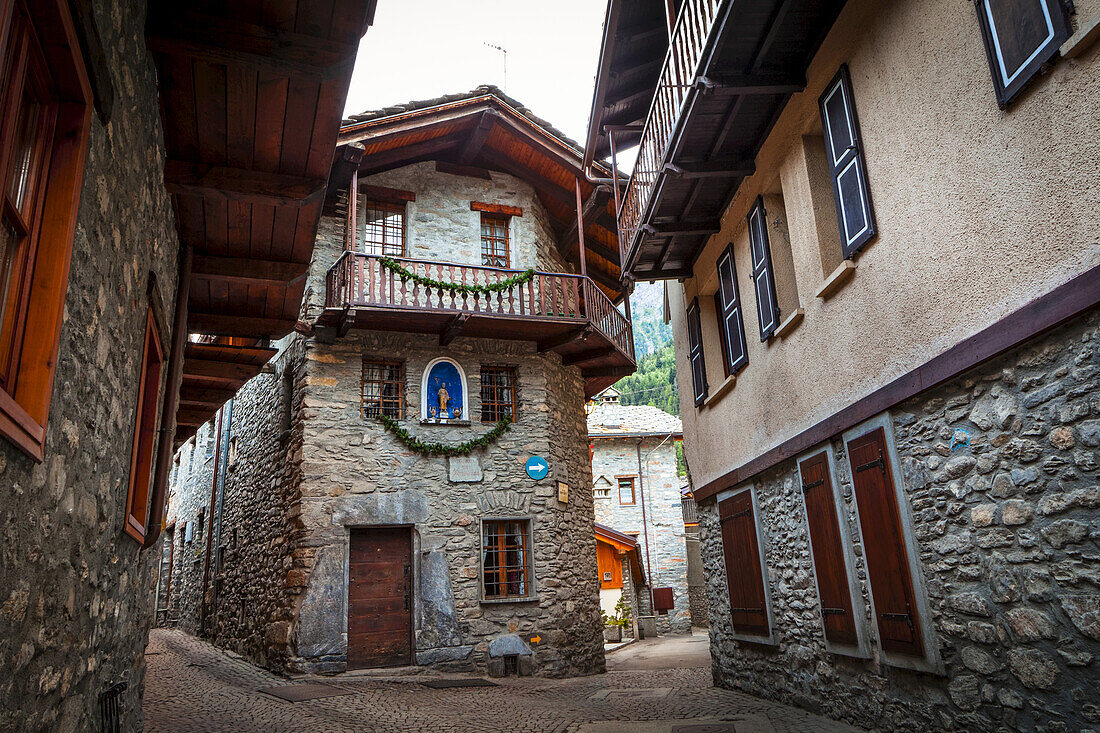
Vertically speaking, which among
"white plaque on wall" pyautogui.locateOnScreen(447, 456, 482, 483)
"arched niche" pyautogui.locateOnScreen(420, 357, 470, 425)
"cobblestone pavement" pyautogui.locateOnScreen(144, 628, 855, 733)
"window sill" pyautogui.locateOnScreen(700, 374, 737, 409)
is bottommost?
"cobblestone pavement" pyautogui.locateOnScreen(144, 628, 855, 733)

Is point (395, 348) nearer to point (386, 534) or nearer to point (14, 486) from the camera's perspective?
point (386, 534)

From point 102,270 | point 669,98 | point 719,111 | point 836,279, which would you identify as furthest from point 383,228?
point 102,270

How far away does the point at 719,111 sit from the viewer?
6.73 m

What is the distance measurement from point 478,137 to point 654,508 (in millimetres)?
15875

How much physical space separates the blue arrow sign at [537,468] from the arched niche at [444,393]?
4.08ft

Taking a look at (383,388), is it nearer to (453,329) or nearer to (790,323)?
(453,329)

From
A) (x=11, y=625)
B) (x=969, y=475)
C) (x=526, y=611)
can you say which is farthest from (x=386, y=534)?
(x=11, y=625)

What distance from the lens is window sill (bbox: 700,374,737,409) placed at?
338 inches

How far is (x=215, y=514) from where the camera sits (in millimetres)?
15906

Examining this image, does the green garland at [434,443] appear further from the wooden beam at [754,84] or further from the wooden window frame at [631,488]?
the wooden window frame at [631,488]

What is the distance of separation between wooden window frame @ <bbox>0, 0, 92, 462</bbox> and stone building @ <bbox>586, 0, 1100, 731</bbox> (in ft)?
13.9

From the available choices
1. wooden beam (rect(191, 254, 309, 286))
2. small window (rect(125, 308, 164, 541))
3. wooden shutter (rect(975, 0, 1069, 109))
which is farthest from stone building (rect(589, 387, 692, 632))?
wooden shutter (rect(975, 0, 1069, 109))

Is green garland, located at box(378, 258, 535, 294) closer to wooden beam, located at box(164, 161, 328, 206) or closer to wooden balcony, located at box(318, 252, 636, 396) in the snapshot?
wooden balcony, located at box(318, 252, 636, 396)

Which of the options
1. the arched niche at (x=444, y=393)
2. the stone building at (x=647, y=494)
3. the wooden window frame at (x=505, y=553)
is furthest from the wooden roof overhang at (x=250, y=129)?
the stone building at (x=647, y=494)
